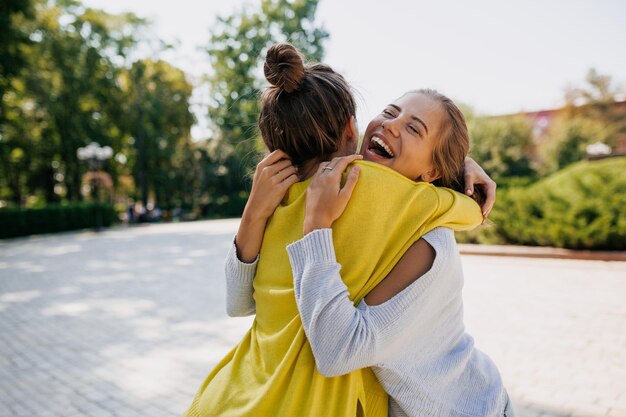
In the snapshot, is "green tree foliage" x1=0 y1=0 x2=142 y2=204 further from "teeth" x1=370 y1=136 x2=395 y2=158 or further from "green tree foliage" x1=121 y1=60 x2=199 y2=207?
"teeth" x1=370 y1=136 x2=395 y2=158

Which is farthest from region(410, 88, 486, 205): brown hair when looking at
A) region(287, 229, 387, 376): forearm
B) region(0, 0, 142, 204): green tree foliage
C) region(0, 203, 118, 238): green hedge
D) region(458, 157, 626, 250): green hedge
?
region(0, 0, 142, 204): green tree foliage

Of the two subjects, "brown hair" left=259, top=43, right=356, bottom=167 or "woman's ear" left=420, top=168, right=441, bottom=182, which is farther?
"woman's ear" left=420, top=168, right=441, bottom=182

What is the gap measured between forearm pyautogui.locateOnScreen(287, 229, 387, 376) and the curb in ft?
34.5

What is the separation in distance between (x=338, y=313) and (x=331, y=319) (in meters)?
0.02

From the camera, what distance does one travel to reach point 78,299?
312 inches

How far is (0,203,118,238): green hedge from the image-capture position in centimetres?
2195

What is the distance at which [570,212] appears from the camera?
10648 millimetres

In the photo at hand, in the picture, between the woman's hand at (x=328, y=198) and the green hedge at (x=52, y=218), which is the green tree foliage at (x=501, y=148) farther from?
the woman's hand at (x=328, y=198)

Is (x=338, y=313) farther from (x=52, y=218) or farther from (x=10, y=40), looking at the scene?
(x=52, y=218)

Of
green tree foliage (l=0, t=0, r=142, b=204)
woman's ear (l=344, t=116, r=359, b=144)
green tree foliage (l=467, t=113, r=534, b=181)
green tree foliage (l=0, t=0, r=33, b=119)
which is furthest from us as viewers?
green tree foliage (l=467, t=113, r=534, b=181)

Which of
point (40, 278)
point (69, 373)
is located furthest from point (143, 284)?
point (69, 373)

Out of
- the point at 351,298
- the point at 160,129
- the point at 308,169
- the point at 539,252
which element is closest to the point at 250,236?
the point at 308,169

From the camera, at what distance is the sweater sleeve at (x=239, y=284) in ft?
4.47

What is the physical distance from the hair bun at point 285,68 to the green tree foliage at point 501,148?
1198 inches
